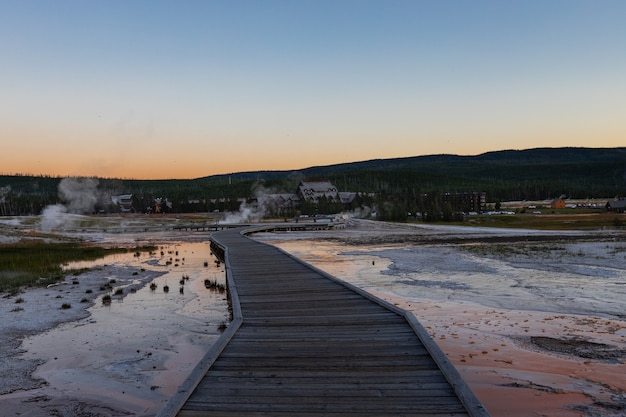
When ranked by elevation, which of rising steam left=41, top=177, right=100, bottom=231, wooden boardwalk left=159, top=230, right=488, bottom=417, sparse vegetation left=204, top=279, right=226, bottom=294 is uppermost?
rising steam left=41, top=177, right=100, bottom=231

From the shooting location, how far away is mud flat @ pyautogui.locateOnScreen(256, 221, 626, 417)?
7910mm

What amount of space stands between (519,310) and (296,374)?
865 cm

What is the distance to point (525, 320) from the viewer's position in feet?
40.8

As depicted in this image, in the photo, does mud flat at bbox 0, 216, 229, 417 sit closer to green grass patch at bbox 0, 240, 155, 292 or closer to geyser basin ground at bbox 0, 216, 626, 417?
geyser basin ground at bbox 0, 216, 626, 417

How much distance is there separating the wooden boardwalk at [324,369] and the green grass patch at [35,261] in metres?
12.9

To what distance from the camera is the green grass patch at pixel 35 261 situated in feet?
68.0

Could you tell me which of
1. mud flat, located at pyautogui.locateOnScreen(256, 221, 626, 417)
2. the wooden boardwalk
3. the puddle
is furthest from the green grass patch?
the wooden boardwalk

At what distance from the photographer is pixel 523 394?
7945 mm

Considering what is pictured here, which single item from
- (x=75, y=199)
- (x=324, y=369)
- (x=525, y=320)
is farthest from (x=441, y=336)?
(x=75, y=199)

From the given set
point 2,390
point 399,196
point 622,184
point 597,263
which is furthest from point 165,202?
point 622,184

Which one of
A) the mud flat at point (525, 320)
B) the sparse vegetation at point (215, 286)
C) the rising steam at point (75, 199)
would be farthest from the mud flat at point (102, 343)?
the rising steam at point (75, 199)

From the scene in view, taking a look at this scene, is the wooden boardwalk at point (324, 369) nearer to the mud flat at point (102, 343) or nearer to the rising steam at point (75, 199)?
the mud flat at point (102, 343)

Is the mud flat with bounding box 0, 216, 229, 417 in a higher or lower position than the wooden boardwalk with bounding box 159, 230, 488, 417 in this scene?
lower

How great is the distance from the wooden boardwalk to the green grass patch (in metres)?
12.9
